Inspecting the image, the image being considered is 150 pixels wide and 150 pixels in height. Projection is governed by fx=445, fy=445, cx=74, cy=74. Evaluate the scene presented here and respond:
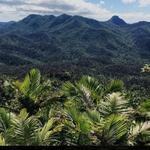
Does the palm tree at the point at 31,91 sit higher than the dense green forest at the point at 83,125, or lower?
lower

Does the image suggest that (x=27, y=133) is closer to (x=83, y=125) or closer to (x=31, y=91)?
(x=83, y=125)

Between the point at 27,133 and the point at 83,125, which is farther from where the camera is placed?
the point at 27,133

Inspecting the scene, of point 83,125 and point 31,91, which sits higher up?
point 83,125

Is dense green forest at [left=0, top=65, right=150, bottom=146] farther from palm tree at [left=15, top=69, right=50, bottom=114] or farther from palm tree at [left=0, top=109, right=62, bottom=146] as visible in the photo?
palm tree at [left=15, top=69, right=50, bottom=114]

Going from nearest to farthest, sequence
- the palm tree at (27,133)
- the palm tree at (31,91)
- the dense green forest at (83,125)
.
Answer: the dense green forest at (83,125) → the palm tree at (27,133) → the palm tree at (31,91)

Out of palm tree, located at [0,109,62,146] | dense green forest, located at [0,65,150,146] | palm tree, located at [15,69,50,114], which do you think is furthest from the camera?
palm tree, located at [15,69,50,114]

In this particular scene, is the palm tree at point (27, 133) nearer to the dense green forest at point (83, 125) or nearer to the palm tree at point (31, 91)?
the dense green forest at point (83, 125)

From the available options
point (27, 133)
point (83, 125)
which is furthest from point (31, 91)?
point (83, 125)

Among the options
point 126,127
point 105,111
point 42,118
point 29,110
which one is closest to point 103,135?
point 126,127

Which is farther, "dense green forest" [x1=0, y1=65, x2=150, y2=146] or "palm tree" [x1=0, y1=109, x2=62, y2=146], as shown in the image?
"palm tree" [x1=0, y1=109, x2=62, y2=146]

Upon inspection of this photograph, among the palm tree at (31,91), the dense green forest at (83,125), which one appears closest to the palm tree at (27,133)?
the dense green forest at (83,125)

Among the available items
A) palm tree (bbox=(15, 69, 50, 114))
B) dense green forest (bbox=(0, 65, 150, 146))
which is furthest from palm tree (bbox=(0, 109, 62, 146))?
palm tree (bbox=(15, 69, 50, 114))

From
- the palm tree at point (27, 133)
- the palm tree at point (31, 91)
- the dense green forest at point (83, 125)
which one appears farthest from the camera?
the palm tree at point (31, 91)
